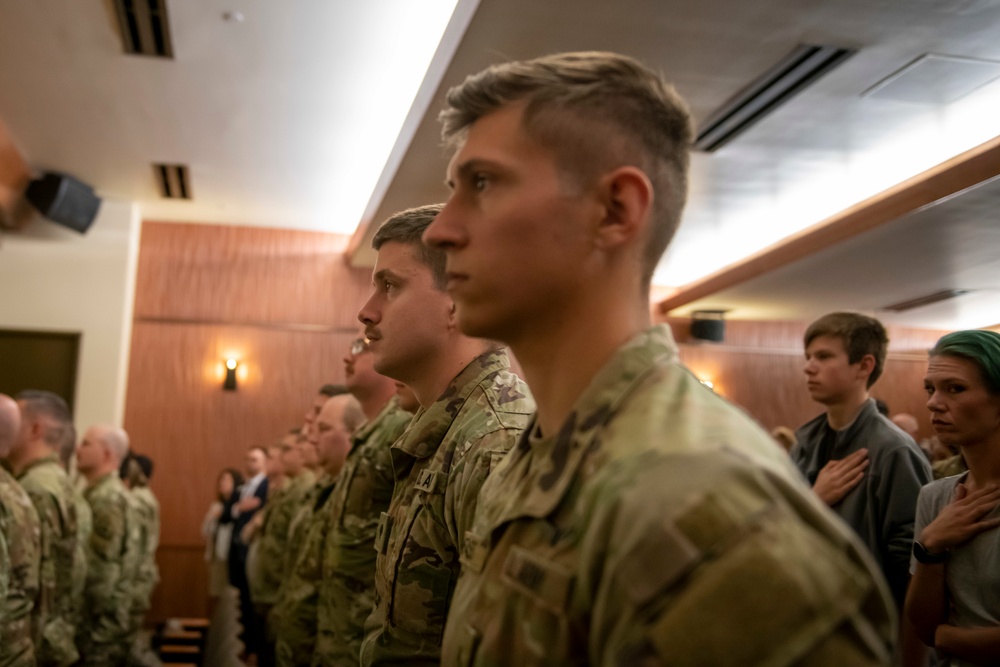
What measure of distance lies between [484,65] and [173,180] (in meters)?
4.46

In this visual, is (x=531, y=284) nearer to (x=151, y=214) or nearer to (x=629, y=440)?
(x=629, y=440)

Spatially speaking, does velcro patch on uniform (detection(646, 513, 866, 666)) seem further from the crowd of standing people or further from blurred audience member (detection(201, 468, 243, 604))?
blurred audience member (detection(201, 468, 243, 604))

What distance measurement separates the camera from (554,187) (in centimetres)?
110

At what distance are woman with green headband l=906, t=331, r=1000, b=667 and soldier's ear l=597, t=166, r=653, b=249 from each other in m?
1.49

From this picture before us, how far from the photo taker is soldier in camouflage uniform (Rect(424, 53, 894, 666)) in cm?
75

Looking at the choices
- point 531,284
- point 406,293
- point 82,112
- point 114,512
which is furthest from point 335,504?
point 82,112

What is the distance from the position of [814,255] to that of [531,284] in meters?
6.49

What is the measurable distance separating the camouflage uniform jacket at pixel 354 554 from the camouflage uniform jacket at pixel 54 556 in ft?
5.80

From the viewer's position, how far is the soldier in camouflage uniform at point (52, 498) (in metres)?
4.30

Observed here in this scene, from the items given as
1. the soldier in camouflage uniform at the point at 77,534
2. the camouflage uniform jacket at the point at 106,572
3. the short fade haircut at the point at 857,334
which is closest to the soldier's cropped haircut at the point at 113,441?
the camouflage uniform jacket at the point at 106,572

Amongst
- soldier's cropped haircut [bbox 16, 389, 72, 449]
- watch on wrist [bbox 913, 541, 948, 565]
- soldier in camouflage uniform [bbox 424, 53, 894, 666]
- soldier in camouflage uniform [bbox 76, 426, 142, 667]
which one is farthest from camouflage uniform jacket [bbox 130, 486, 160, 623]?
soldier in camouflage uniform [bbox 424, 53, 894, 666]

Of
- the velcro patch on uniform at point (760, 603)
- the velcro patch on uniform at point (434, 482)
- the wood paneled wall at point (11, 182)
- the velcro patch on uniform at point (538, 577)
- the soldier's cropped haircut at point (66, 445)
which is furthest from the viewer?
the wood paneled wall at point (11, 182)

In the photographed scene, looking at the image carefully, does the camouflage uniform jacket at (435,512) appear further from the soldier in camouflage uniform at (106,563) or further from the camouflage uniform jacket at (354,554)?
the soldier in camouflage uniform at (106,563)

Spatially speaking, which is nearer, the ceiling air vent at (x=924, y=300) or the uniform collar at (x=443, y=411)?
the uniform collar at (x=443, y=411)
